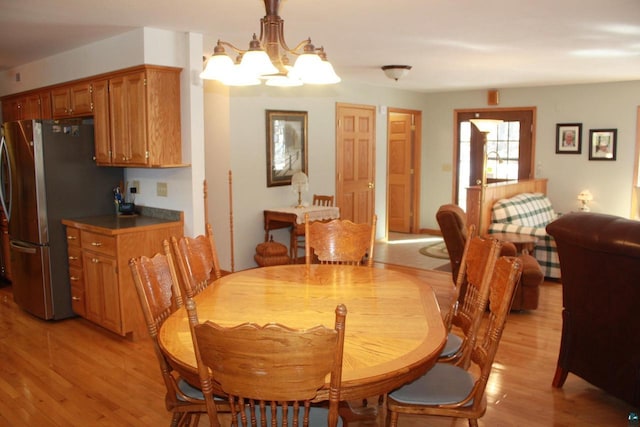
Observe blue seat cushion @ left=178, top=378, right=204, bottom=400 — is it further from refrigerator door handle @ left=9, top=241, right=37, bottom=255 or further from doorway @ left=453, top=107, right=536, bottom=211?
doorway @ left=453, top=107, right=536, bottom=211

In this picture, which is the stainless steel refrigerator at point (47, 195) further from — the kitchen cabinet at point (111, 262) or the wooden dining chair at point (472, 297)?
the wooden dining chair at point (472, 297)

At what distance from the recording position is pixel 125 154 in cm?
422

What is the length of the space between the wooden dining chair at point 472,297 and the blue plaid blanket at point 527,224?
3.27 meters

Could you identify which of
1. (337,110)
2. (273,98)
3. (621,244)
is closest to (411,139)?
(337,110)

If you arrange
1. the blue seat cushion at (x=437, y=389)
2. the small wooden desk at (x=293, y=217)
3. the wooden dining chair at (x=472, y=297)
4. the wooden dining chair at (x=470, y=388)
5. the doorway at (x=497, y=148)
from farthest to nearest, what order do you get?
the doorway at (x=497, y=148) < the small wooden desk at (x=293, y=217) < the wooden dining chair at (x=472, y=297) < the blue seat cushion at (x=437, y=389) < the wooden dining chair at (x=470, y=388)

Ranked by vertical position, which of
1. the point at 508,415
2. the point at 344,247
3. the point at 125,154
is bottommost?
the point at 508,415

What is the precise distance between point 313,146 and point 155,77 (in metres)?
2.93

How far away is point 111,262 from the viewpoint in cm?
398

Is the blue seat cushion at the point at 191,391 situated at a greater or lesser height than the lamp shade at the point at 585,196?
lesser

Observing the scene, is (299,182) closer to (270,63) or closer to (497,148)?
(497,148)

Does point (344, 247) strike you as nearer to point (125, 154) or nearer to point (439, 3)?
point (439, 3)

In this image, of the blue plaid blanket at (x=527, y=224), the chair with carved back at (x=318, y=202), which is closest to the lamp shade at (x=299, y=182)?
the chair with carved back at (x=318, y=202)

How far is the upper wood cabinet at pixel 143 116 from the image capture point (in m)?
4.00

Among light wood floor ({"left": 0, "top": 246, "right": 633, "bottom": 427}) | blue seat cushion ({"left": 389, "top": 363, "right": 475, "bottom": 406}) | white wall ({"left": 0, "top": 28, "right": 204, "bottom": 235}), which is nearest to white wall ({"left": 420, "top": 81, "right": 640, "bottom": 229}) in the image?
light wood floor ({"left": 0, "top": 246, "right": 633, "bottom": 427})
